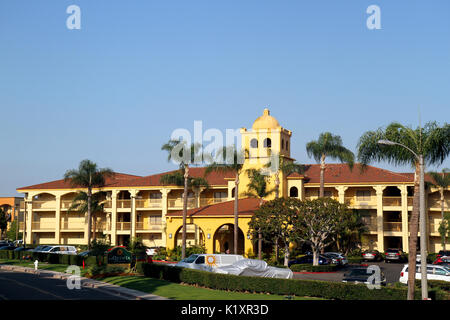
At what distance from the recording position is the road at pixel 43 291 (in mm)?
24562

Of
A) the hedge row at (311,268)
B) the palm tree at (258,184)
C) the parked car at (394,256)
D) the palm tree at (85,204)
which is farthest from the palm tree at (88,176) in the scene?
the parked car at (394,256)

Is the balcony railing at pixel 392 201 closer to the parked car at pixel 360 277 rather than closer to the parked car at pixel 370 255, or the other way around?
the parked car at pixel 370 255

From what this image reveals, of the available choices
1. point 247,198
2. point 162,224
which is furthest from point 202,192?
point 247,198

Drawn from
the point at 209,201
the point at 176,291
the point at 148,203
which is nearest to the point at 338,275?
the point at 176,291

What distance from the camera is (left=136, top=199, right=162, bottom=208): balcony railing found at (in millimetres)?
67750

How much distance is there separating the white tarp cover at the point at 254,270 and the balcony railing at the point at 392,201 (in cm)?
3147

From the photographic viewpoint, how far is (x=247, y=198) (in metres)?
56.8

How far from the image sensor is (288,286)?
1046 inches

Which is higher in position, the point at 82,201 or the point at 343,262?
the point at 82,201

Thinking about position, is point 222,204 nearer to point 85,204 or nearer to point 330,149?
point 330,149
